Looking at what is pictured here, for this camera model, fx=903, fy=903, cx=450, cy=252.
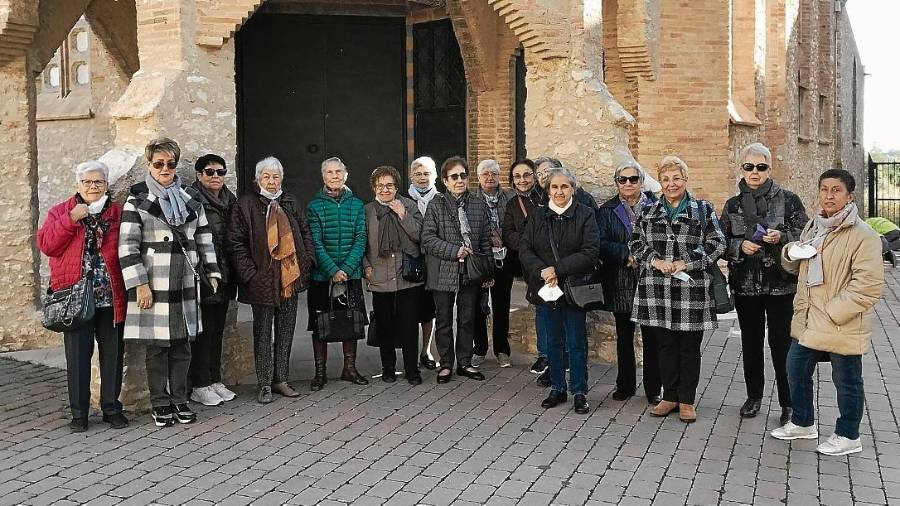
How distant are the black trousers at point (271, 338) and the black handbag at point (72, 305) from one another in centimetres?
117

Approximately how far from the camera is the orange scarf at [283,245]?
609 cm

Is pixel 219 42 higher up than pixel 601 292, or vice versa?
pixel 219 42

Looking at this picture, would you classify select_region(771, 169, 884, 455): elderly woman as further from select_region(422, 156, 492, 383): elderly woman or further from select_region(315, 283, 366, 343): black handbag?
select_region(315, 283, 366, 343): black handbag

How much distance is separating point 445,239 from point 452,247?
0.12 m

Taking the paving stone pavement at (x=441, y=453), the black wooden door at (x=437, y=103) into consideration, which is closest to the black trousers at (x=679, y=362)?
the paving stone pavement at (x=441, y=453)

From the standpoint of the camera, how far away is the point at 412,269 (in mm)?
6699

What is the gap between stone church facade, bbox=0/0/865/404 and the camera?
262 inches

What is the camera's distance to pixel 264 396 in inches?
248

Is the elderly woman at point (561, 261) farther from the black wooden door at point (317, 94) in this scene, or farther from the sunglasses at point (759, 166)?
the black wooden door at point (317, 94)

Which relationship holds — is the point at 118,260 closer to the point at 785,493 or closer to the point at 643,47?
the point at 785,493

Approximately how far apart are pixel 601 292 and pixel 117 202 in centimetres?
322

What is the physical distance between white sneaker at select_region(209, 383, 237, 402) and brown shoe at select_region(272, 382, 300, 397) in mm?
300

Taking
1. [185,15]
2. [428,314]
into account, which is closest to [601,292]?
[428,314]

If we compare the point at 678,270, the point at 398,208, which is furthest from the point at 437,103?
the point at 678,270
